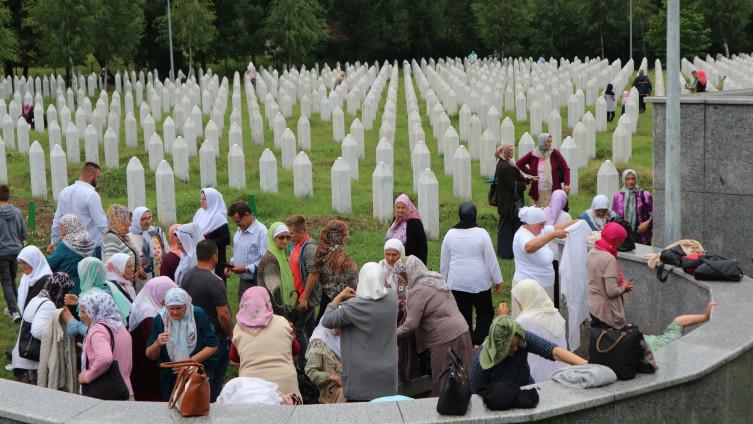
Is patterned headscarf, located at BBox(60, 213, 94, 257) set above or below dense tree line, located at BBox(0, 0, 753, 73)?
below

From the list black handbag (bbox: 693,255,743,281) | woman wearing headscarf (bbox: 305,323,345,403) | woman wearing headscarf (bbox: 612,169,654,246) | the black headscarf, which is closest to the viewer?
woman wearing headscarf (bbox: 305,323,345,403)

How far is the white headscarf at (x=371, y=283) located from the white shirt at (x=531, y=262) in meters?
2.40

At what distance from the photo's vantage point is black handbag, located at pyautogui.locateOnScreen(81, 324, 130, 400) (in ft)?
25.6

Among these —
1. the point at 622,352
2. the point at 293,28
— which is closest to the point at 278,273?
the point at 622,352

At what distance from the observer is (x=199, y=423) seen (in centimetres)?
648

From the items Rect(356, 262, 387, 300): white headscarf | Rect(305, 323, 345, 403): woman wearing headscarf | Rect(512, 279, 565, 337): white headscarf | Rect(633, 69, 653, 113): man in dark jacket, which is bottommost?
Rect(305, 323, 345, 403): woman wearing headscarf

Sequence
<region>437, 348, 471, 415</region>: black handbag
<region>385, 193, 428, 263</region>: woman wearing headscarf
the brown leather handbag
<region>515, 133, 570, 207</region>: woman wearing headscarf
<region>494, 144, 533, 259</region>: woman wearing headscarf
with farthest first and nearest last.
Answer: <region>515, 133, 570, 207</region>: woman wearing headscarf
<region>494, 144, 533, 259</region>: woman wearing headscarf
<region>385, 193, 428, 263</region>: woman wearing headscarf
the brown leather handbag
<region>437, 348, 471, 415</region>: black handbag

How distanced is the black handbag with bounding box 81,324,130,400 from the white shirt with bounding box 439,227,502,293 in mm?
3517

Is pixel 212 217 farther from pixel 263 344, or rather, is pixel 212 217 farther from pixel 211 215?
pixel 263 344

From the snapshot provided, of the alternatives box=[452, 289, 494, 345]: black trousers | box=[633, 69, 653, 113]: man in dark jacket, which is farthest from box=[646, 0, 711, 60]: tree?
box=[452, 289, 494, 345]: black trousers

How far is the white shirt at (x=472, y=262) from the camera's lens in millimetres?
10445

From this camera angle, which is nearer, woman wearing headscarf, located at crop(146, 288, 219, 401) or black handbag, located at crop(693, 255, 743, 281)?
woman wearing headscarf, located at crop(146, 288, 219, 401)

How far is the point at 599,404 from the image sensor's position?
6.71 meters

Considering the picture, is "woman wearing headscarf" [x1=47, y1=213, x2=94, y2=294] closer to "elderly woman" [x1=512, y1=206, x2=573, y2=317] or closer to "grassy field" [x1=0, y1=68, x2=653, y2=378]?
"grassy field" [x1=0, y1=68, x2=653, y2=378]
